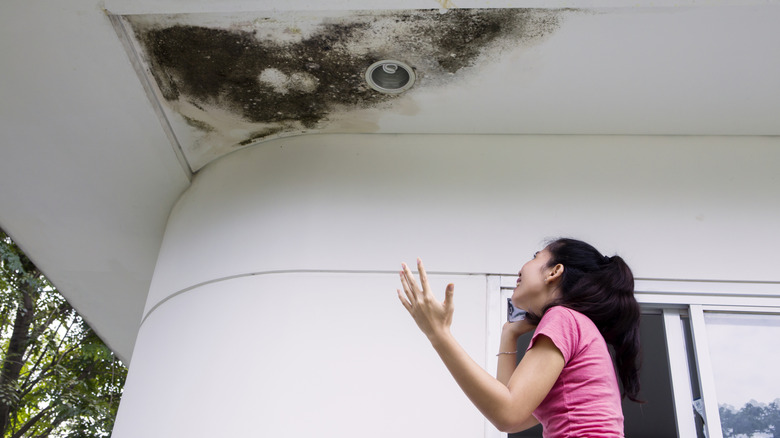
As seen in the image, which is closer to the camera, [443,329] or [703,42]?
[443,329]

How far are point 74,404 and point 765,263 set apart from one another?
6.45m

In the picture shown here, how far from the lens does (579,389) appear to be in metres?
1.53

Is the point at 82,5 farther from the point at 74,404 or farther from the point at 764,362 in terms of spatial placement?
the point at 74,404

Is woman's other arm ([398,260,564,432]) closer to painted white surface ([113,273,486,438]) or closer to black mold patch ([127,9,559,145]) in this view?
painted white surface ([113,273,486,438])

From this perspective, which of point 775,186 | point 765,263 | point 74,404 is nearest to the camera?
point 765,263

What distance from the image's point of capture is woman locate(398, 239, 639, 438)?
1.42 m

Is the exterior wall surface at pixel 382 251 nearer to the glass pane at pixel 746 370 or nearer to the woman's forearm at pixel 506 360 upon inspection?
the glass pane at pixel 746 370

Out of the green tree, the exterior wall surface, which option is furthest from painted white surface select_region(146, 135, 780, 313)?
the green tree

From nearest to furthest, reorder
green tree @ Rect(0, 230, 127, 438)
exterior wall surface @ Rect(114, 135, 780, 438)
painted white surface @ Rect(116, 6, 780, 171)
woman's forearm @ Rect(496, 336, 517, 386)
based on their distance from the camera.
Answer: woman's forearm @ Rect(496, 336, 517, 386) < painted white surface @ Rect(116, 6, 780, 171) < exterior wall surface @ Rect(114, 135, 780, 438) < green tree @ Rect(0, 230, 127, 438)

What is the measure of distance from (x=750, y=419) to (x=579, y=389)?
1064mm

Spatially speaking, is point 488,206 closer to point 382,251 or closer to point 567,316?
point 382,251

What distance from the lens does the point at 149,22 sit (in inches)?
95.5

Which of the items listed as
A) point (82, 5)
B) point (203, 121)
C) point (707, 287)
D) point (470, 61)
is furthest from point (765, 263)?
A: point (82, 5)

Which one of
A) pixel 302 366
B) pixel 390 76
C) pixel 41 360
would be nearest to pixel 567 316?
pixel 302 366
